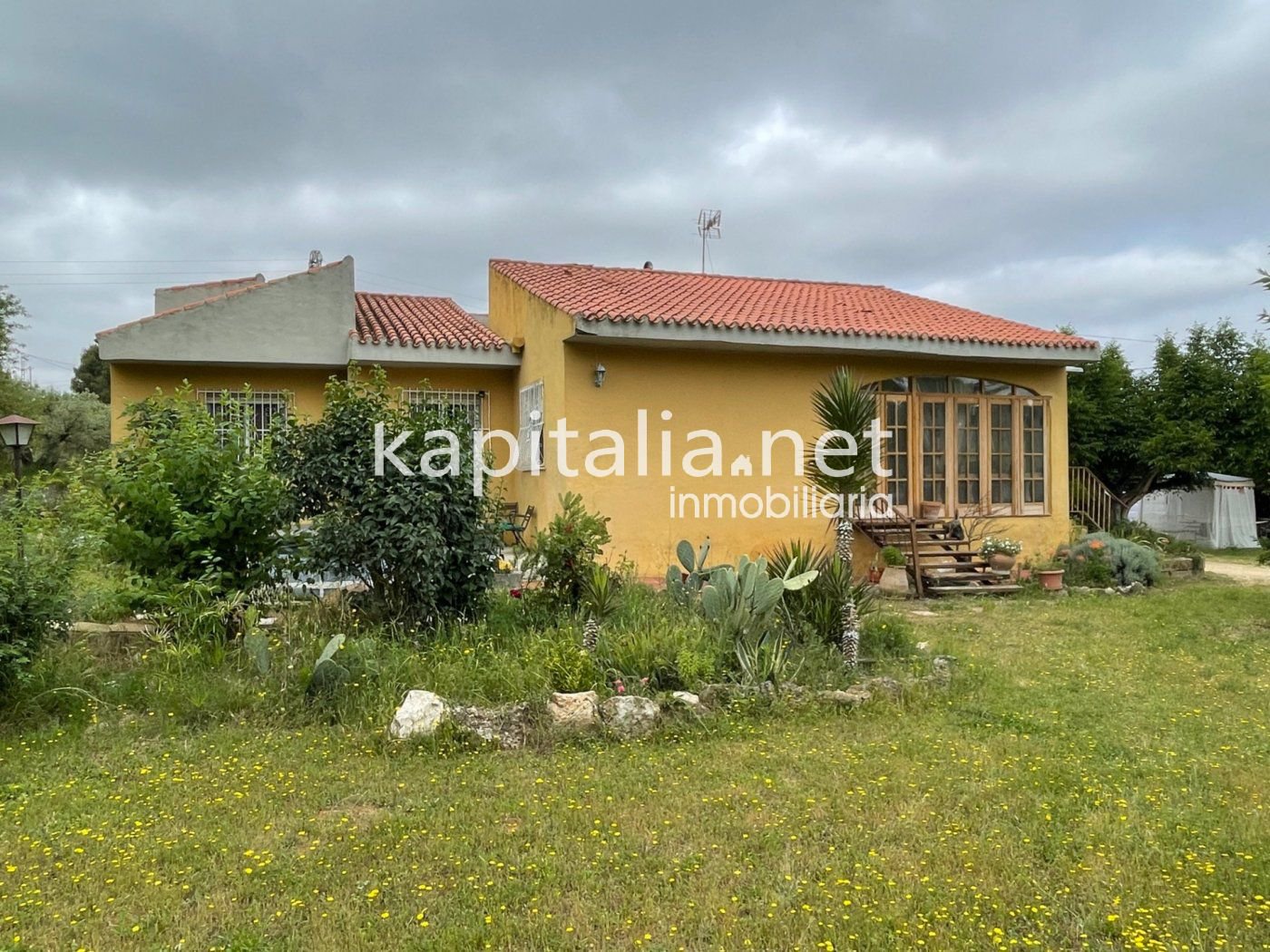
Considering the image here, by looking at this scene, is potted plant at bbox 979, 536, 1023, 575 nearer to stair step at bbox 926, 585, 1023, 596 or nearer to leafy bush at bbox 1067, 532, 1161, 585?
stair step at bbox 926, 585, 1023, 596

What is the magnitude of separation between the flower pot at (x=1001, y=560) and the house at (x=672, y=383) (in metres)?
0.68

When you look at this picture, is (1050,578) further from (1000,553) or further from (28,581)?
(28,581)

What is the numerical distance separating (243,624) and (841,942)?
5.82m

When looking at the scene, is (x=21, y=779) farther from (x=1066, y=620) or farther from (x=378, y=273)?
(x=378, y=273)

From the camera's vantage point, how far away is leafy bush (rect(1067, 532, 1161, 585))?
1298 centimetres

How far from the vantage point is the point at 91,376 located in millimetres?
45781

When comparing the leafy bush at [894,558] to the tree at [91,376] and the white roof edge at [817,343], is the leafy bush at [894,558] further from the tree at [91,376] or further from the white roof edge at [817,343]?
the tree at [91,376]

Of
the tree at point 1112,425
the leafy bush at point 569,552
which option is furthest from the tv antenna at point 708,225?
the leafy bush at point 569,552

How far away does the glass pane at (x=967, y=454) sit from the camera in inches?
522

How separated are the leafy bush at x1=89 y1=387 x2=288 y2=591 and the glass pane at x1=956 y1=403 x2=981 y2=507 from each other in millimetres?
10181

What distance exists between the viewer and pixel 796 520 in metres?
12.5

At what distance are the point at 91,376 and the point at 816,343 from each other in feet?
155

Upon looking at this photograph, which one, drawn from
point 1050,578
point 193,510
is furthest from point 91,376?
point 1050,578

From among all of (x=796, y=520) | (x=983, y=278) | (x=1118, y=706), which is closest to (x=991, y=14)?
(x=796, y=520)
